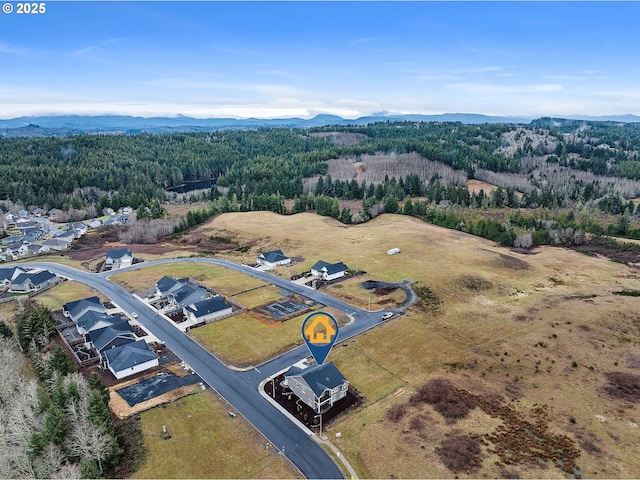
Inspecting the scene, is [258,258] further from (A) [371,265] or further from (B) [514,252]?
(B) [514,252]

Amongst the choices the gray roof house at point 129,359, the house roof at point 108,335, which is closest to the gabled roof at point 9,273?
the house roof at point 108,335

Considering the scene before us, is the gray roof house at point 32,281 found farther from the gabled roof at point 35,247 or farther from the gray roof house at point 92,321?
the gabled roof at point 35,247

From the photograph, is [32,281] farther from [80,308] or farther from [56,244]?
[56,244]

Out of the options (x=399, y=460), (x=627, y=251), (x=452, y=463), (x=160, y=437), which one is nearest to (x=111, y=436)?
(x=160, y=437)

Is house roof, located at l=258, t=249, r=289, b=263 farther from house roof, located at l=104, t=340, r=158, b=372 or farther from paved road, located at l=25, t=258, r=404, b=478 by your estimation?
house roof, located at l=104, t=340, r=158, b=372

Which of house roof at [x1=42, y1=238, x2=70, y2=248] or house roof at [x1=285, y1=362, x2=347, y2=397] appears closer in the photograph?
house roof at [x1=285, y1=362, x2=347, y2=397]

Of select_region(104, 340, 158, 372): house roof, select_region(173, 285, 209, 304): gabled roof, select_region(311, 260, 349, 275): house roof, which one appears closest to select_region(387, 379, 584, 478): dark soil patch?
select_region(104, 340, 158, 372): house roof
